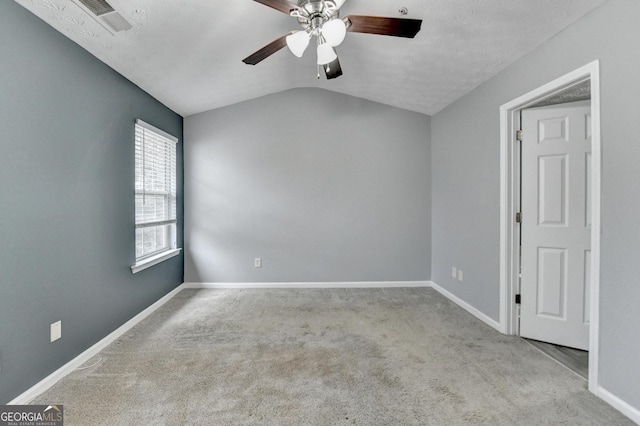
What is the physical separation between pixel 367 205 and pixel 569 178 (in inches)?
85.1

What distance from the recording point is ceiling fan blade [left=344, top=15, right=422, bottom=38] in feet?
5.24

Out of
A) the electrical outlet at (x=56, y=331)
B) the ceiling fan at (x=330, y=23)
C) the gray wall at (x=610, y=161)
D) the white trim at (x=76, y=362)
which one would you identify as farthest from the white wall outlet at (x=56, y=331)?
the gray wall at (x=610, y=161)

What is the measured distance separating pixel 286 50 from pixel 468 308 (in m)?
3.38

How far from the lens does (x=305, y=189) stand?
3922 millimetres

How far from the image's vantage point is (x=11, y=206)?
1626 mm

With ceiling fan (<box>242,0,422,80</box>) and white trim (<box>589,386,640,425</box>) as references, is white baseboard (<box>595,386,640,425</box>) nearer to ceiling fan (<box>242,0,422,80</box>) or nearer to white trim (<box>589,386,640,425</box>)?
white trim (<box>589,386,640,425</box>)

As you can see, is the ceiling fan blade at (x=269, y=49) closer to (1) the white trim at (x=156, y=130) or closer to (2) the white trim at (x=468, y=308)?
(1) the white trim at (x=156, y=130)

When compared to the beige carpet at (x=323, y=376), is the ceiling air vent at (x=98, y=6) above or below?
above

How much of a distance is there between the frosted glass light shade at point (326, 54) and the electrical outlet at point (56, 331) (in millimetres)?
2615

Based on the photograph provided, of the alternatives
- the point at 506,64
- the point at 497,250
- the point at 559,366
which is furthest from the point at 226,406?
the point at 506,64

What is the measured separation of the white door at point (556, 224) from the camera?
2.22 metres

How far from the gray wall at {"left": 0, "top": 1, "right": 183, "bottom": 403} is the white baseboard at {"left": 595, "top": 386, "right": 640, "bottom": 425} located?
347 cm

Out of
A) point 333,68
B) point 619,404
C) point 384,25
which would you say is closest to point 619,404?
point 619,404

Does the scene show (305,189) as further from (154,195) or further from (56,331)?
(56,331)
